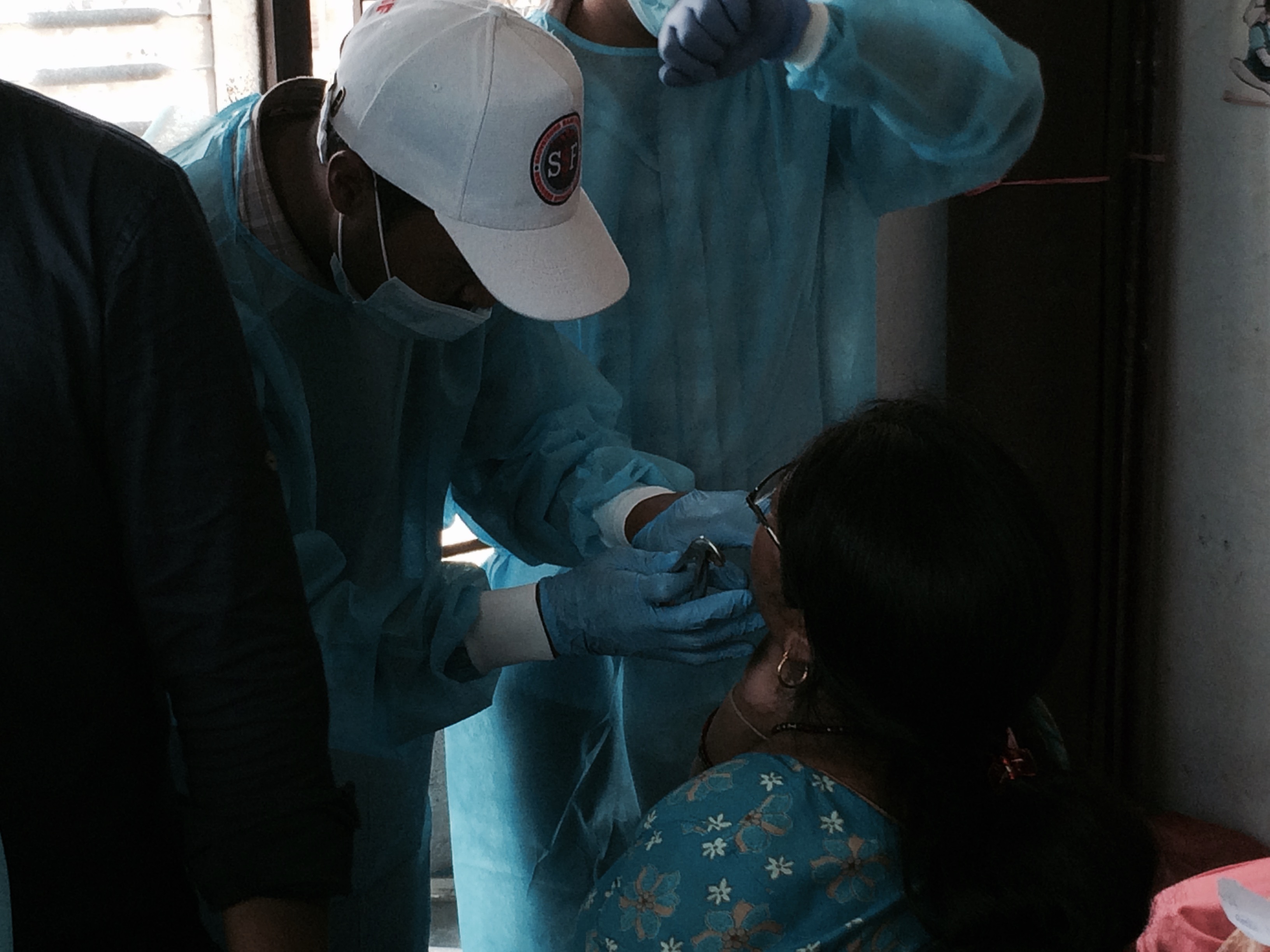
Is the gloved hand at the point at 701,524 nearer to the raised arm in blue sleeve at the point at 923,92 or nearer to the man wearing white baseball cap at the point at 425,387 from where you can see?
the man wearing white baseball cap at the point at 425,387

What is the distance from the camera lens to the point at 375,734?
1340 millimetres

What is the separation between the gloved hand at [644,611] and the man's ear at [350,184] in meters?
0.44

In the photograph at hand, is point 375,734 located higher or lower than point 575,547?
lower

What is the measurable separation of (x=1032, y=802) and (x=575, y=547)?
68 cm

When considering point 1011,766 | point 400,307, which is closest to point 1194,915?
point 1011,766

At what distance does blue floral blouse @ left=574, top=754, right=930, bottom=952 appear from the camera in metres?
1.02

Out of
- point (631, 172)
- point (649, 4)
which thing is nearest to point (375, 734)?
point (631, 172)

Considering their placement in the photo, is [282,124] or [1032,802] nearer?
[1032,802]

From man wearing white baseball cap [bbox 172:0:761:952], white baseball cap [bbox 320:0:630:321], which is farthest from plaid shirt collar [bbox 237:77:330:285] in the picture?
white baseball cap [bbox 320:0:630:321]

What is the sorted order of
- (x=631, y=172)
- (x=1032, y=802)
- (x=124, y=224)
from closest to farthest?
(x=124, y=224)
(x=1032, y=802)
(x=631, y=172)

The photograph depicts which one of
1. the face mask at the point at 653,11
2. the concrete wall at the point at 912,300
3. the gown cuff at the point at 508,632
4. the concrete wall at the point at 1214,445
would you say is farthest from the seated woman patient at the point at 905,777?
the concrete wall at the point at 1214,445

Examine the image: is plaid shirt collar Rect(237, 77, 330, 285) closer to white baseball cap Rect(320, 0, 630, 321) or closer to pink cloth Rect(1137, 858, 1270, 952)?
white baseball cap Rect(320, 0, 630, 321)

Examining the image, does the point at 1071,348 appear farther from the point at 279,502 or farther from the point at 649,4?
the point at 279,502

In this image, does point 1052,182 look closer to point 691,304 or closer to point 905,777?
point 691,304
